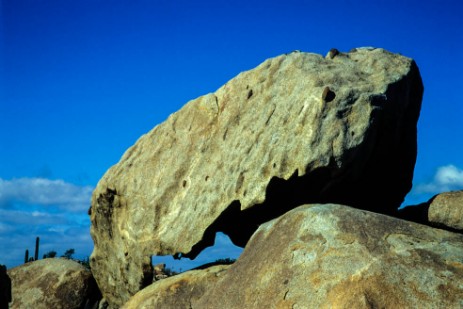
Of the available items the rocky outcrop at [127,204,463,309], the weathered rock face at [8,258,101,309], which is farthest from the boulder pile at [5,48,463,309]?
the weathered rock face at [8,258,101,309]

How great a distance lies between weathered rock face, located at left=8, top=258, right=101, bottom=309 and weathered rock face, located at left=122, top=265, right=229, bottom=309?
10.3 ft

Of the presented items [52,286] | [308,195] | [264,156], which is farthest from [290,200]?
[52,286]

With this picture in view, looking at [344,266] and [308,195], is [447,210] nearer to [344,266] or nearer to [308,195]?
[308,195]

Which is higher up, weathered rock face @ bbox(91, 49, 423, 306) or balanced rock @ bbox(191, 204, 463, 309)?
weathered rock face @ bbox(91, 49, 423, 306)

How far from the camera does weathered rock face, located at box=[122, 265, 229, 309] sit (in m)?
11.1

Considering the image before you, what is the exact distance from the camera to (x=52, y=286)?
48.6 ft

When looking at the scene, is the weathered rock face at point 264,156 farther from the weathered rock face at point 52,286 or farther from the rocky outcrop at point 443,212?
the weathered rock face at point 52,286

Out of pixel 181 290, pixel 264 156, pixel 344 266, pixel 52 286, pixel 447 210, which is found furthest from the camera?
pixel 52 286

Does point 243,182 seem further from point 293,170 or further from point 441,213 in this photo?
point 441,213

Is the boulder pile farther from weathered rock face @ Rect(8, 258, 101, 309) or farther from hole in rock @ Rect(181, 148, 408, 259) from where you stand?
weathered rock face @ Rect(8, 258, 101, 309)

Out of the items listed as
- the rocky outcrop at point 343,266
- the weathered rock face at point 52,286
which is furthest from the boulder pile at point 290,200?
the weathered rock face at point 52,286

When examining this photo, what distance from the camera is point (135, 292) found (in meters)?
13.2

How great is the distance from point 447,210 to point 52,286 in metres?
8.38

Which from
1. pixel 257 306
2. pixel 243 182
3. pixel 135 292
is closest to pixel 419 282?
pixel 257 306
